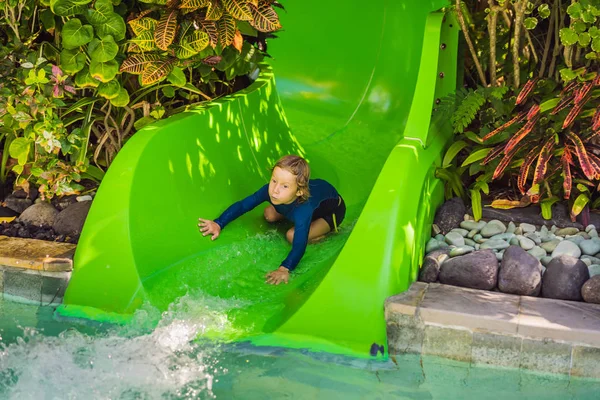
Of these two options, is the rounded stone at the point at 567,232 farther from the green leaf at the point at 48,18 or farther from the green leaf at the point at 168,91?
the green leaf at the point at 48,18

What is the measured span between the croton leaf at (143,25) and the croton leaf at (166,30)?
0.05 meters

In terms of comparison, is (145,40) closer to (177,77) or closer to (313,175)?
(177,77)

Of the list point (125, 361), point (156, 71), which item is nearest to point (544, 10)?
point (156, 71)

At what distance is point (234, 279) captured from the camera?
3.71 m

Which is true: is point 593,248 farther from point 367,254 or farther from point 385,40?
point 385,40

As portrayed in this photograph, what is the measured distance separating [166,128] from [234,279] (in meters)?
0.75

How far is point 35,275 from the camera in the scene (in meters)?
3.64

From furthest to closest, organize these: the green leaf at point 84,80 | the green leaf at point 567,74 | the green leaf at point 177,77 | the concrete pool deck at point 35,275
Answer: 1. the green leaf at point 177,77
2. the green leaf at point 84,80
3. the green leaf at point 567,74
4. the concrete pool deck at point 35,275

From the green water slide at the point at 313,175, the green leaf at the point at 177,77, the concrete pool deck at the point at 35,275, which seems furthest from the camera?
the green leaf at the point at 177,77

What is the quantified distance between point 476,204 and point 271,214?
1020 mm

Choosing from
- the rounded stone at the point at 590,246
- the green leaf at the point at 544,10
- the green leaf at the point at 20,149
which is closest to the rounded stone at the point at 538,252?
the rounded stone at the point at 590,246

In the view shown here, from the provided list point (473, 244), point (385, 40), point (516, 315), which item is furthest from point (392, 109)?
point (516, 315)

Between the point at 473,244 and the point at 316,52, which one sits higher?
the point at 316,52

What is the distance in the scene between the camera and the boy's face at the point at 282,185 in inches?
150
